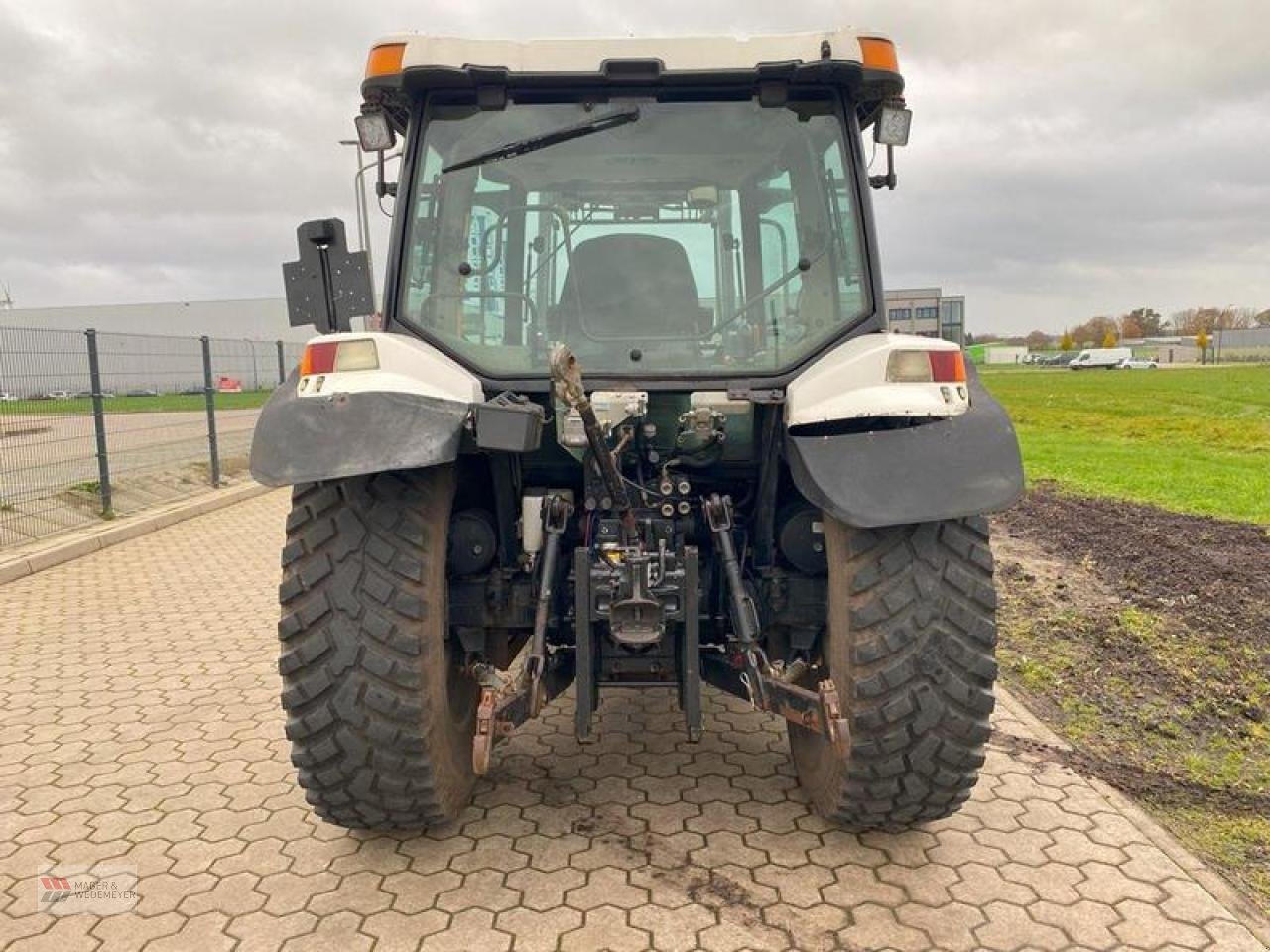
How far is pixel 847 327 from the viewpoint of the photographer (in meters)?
3.28

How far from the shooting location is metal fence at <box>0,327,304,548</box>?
874 cm

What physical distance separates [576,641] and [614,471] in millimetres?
561

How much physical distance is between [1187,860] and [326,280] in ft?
11.9

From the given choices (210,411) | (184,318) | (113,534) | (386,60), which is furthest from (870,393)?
(184,318)

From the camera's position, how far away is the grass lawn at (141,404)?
8.68 metres

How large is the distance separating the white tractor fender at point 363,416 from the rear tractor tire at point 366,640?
0.78ft

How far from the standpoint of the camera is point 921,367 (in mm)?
2783

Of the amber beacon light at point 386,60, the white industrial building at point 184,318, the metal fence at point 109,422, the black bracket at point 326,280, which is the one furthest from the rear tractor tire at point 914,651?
the white industrial building at point 184,318

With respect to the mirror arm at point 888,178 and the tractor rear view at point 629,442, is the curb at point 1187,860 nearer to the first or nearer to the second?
the tractor rear view at point 629,442

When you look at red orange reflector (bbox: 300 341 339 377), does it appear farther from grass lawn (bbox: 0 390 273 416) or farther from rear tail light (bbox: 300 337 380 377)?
grass lawn (bbox: 0 390 273 416)

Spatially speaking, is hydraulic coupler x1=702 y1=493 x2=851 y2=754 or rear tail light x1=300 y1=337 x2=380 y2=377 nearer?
hydraulic coupler x1=702 y1=493 x2=851 y2=754

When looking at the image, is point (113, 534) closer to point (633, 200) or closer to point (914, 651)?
point (633, 200)

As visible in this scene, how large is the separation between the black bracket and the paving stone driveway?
1909mm

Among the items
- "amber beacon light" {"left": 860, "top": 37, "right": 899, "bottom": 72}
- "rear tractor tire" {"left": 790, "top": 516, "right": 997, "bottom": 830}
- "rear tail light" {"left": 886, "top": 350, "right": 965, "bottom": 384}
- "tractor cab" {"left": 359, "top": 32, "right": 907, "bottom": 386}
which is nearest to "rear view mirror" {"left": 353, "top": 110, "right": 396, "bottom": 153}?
"tractor cab" {"left": 359, "top": 32, "right": 907, "bottom": 386}
